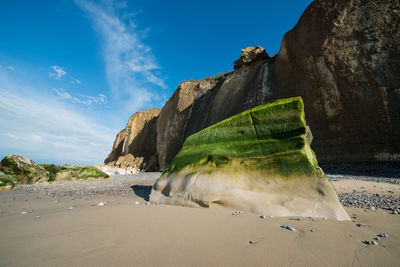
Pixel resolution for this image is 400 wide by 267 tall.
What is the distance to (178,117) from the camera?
21.8 m

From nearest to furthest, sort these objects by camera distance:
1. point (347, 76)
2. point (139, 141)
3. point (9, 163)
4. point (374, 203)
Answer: point (374, 203), point (9, 163), point (347, 76), point (139, 141)

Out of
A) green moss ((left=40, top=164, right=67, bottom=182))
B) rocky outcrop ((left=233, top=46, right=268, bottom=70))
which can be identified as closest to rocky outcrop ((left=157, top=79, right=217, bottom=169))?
rocky outcrop ((left=233, top=46, right=268, bottom=70))

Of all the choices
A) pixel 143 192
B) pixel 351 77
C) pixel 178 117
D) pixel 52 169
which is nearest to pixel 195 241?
pixel 143 192

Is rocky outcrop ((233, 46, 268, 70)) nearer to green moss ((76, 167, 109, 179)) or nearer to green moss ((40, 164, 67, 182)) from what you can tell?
green moss ((76, 167, 109, 179))

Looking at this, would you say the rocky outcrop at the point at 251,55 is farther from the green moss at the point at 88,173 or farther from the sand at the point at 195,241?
the sand at the point at 195,241

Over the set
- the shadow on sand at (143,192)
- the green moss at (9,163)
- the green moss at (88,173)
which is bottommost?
the shadow on sand at (143,192)

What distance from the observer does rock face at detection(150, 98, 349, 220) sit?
2.88 meters

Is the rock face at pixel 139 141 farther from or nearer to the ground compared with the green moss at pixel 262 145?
farther from the ground

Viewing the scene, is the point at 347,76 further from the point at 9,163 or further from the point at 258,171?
the point at 9,163

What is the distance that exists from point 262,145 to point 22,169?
38.8ft

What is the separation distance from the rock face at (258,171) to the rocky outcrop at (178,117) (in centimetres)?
1562

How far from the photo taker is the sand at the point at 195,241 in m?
1.53

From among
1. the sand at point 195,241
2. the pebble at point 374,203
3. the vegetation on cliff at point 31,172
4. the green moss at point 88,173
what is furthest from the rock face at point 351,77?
the vegetation on cliff at point 31,172

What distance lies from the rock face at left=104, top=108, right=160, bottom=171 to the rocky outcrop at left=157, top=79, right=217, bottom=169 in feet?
Result: 19.0
